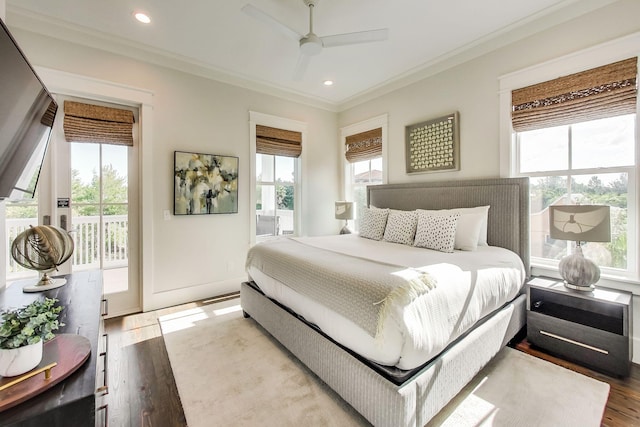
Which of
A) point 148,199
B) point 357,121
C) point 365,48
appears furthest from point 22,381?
point 357,121

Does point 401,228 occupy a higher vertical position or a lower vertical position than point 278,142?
lower

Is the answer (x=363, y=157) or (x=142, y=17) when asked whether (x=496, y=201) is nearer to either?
(x=363, y=157)

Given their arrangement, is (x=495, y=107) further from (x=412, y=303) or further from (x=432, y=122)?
(x=412, y=303)

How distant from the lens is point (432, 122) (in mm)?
3383

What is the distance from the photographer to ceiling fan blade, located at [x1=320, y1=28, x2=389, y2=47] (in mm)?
2162

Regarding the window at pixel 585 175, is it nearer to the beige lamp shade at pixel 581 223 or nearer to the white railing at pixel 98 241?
the beige lamp shade at pixel 581 223

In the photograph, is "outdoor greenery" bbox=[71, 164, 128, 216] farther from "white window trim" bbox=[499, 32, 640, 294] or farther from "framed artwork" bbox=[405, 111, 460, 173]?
"white window trim" bbox=[499, 32, 640, 294]

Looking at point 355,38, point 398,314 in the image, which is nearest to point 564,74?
point 355,38

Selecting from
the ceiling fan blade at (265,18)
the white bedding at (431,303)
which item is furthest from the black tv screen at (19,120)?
the white bedding at (431,303)

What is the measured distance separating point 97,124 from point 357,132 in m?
3.38

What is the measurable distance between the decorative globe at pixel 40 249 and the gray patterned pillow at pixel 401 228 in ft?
8.84

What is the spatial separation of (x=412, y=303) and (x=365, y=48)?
9.24 feet

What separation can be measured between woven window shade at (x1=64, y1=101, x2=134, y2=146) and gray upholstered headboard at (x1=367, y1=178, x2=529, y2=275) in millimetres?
3451

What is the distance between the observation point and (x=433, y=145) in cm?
338
